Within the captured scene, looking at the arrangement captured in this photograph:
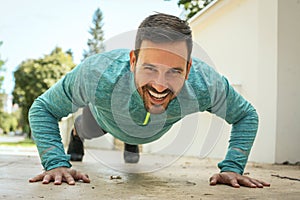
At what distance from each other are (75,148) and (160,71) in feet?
5.08

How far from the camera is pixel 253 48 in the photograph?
141 inches

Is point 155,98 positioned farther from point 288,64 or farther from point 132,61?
point 288,64

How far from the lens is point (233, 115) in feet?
5.53

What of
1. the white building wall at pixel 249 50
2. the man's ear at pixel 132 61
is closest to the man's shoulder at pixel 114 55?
the man's ear at pixel 132 61

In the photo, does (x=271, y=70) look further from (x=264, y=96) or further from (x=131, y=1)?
(x=131, y=1)

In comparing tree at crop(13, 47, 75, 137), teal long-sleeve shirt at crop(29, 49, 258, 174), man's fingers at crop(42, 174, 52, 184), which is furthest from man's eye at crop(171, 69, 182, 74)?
tree at crop(13, 47, 75, 137)

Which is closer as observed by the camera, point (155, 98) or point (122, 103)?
point (155, 98)

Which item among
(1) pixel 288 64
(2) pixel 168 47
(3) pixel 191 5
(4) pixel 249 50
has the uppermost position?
(3) pixel 191 5

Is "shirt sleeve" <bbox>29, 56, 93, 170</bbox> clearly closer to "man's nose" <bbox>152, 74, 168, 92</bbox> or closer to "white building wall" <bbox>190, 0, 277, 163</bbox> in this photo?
"man's nose" <bbox>152, 74, 168, 92</bbox>

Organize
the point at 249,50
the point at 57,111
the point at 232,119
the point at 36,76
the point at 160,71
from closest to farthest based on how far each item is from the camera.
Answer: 1. the point at 160,71
2. the point at 57,111
3. the point at 232,119
4. the point at 249,50
5. the point at 36,76

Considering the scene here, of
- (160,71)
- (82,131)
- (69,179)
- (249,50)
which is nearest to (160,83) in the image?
(160,71)

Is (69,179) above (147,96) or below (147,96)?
below

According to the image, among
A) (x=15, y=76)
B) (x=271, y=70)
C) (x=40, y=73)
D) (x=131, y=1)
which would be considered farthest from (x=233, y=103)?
(x=15, y=76)

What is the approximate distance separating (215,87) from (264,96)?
75.9 inches
